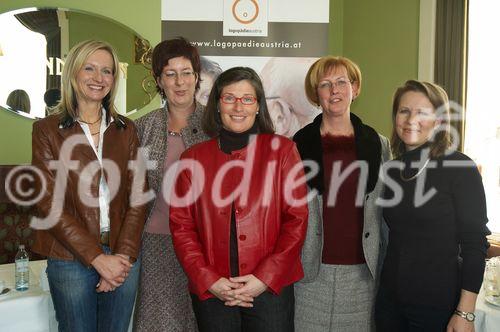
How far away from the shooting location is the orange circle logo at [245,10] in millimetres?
2539

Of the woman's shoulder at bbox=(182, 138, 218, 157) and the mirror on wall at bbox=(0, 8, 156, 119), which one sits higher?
the mirror on wall at bbox=(0, 8, 156, 119)

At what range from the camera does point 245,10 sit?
8.36ft

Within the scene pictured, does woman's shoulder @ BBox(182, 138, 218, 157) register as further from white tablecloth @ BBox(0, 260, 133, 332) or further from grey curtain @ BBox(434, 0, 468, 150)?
grey curtain @ BBox(434, 0, 468, 150)

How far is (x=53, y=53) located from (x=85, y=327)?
7.63 feet

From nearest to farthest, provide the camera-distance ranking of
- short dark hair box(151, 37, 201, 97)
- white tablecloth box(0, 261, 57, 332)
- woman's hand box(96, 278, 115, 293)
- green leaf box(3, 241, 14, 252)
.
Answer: woman's hand box(96, 278, 115, 293), white tablecloth box(0, 261, 57, 332), short dark hair box(151, 37, 201, 97), green leaf box(3, 241, 14, 252)

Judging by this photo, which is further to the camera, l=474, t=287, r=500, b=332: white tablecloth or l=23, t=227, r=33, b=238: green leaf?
l=23, t=227, r=33, b=238: green leaf

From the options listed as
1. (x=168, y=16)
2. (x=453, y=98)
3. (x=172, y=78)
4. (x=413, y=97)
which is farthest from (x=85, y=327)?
(x=453, y=98)

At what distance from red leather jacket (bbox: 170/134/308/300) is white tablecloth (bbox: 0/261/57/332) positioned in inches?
27.7

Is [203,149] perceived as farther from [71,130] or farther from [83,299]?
[83,299]

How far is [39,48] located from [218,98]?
2.20 m

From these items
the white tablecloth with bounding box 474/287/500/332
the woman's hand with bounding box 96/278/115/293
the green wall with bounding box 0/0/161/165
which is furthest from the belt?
the green wall with bounding box 0/0/161/165

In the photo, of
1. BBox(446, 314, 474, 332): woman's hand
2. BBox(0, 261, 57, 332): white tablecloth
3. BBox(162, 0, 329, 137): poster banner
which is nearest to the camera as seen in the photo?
BBox(446, 314, 474, 332): woman's hand

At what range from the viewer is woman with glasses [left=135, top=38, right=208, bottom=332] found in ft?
5.89

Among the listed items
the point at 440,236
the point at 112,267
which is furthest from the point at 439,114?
the point at 112,267
